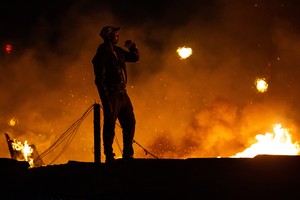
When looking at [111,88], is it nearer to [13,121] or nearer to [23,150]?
[23,150]

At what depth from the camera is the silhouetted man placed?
6.40 metres

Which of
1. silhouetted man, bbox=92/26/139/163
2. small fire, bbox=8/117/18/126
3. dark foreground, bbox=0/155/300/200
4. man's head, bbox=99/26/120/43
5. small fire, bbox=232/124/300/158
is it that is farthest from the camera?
small fire, bbox=8/117/18/126

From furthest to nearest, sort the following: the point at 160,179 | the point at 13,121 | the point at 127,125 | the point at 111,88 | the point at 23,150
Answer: the point at 13,121 → the point at 23,150 → the point at 127,125 → the point at 111,88 → the point at 160,179

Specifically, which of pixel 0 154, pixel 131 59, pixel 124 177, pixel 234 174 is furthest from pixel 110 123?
pixel 0 154

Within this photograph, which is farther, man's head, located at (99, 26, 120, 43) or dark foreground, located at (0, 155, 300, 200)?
man's head, located at (99, 26, 120, 43)

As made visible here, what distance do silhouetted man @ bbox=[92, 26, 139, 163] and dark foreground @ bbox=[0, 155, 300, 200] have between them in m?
1.33

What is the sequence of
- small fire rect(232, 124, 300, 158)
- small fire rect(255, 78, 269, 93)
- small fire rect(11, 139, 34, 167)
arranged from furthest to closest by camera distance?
small fire rect(255, 78, 269, 93) < small fire rect(11, 139, 34, 167) < small fire rect(232, 124, 300, 158)

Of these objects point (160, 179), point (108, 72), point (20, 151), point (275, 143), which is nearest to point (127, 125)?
point (108, 72)

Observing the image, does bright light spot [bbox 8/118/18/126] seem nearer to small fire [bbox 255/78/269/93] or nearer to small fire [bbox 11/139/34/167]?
small fire [bbox 11/139/34/167]

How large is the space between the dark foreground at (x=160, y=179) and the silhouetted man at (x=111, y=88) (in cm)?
133

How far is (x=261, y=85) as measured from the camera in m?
24.0

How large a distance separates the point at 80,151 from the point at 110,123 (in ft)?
94.1

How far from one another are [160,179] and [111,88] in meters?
2.66

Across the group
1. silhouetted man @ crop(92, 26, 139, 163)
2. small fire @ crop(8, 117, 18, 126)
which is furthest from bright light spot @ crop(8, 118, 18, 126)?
silhouetted man @ crop(92, 26, 139, 163)
